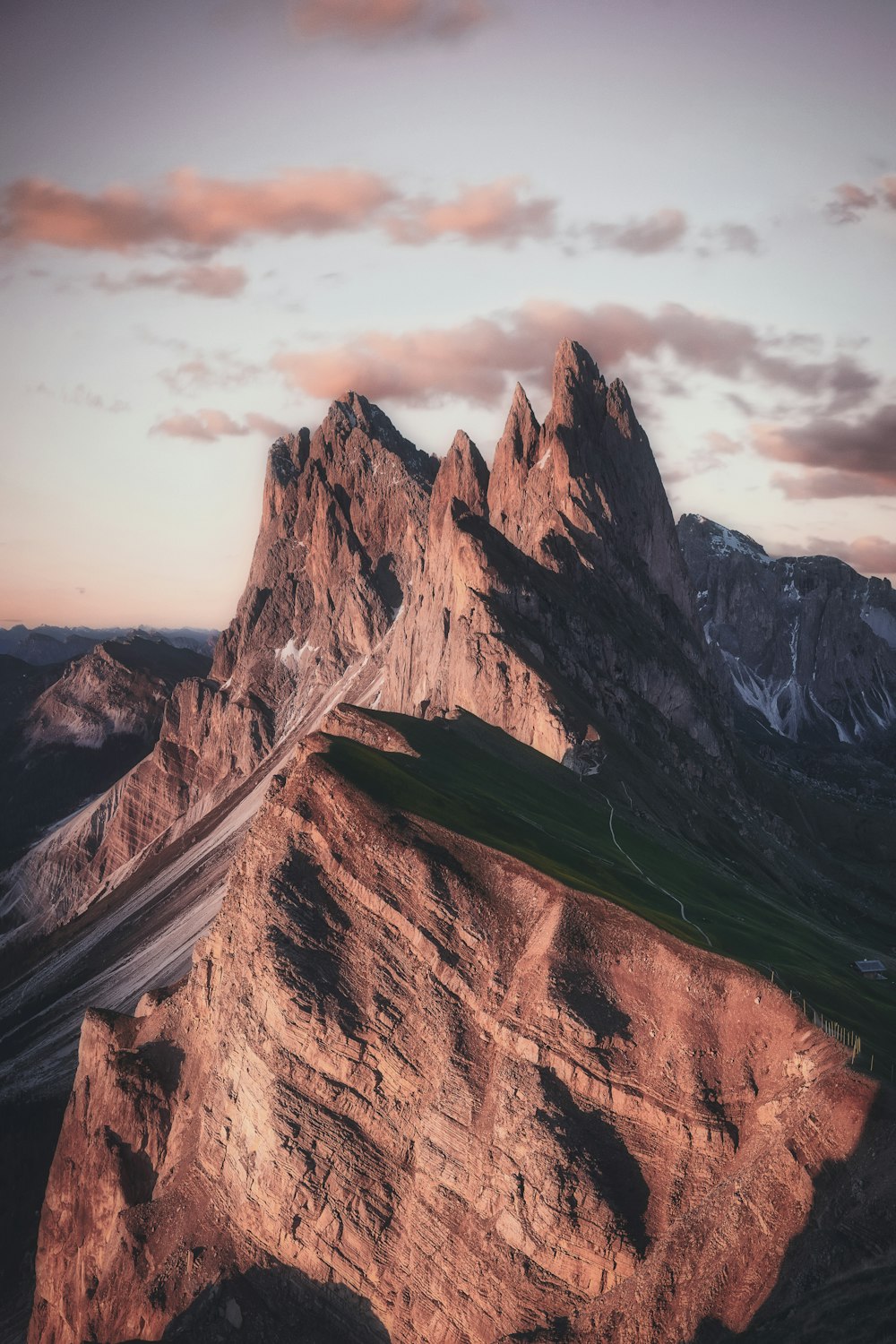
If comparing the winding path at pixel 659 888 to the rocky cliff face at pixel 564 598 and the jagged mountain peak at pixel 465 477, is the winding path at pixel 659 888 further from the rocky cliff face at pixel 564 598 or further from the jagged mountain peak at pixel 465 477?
the jagged mountain peak at pixel 465 477

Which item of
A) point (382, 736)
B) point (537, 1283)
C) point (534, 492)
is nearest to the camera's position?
point (537, 1283)

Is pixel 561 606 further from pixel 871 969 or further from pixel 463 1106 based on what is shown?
pixel 463 1106

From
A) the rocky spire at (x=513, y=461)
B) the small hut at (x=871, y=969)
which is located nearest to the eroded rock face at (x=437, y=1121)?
the small hut at (x=871, y=969)

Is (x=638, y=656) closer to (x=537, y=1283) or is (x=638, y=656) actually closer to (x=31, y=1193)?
(x=31, y=1193)

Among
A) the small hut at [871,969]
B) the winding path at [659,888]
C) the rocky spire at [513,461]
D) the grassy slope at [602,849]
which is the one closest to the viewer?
the grassy slope at [602,849]

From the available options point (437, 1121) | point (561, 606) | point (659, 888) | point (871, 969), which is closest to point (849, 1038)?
point (437, 1121)

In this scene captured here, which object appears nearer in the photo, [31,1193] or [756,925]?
[756,925]

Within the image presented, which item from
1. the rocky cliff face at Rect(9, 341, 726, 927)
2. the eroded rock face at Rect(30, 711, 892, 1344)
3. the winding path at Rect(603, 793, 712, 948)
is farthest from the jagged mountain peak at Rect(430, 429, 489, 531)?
the eroded rock face at Rect(30, 711, 892, 1344)

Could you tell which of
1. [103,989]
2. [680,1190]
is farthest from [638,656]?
[680,1190]
